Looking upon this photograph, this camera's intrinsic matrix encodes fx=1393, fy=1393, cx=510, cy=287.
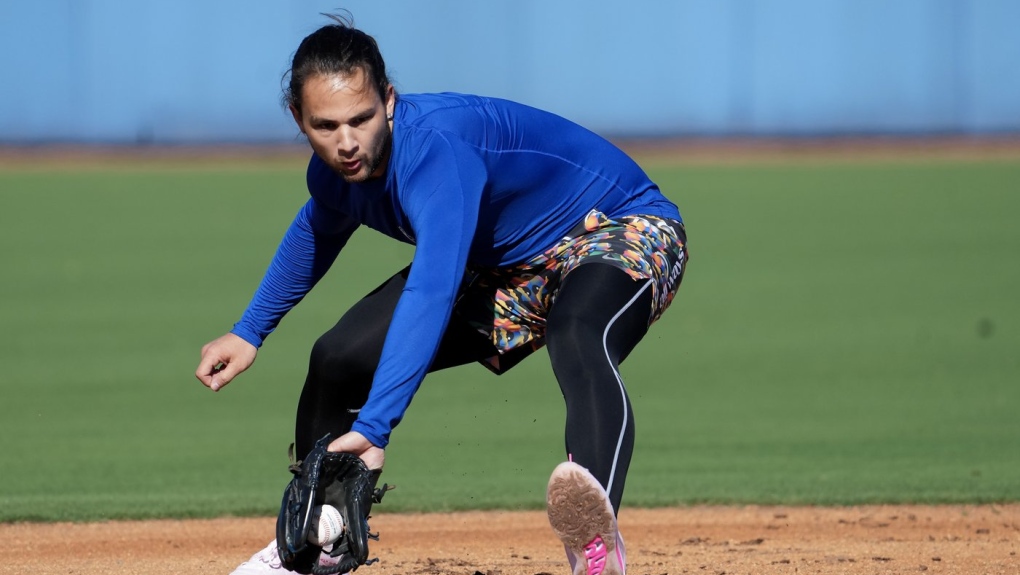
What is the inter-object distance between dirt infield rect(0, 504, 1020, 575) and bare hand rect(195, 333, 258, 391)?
1.20 meters

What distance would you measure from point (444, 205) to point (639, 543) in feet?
9.12

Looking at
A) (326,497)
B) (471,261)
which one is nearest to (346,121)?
(471,261)

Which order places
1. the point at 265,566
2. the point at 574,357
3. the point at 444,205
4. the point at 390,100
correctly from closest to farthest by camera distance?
1. the point at 444,205
2. the point at 574,357
3. the point at 390,100
4. the point at 265,566

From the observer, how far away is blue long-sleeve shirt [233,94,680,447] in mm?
3377

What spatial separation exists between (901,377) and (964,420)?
1.49m

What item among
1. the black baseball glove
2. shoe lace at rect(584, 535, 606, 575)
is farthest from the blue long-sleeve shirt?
shoe lace at rect(584, 535, 606, 575)

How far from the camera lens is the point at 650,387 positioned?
1002cm

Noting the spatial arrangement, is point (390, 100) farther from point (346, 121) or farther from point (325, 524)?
point (325, 524)

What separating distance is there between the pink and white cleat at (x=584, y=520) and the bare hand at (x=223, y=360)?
4.23ft

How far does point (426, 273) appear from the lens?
11.2 ft

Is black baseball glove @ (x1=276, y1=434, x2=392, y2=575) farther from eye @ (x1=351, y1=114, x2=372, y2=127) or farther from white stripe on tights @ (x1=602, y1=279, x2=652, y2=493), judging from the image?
eye @ (x1=351, y1=114, x2=372, y2=127)

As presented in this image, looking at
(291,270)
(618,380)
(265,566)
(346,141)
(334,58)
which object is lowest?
(265,566)

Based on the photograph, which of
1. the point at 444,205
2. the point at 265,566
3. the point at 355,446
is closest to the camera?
the point at 355,446

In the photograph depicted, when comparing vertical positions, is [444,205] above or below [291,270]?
above
